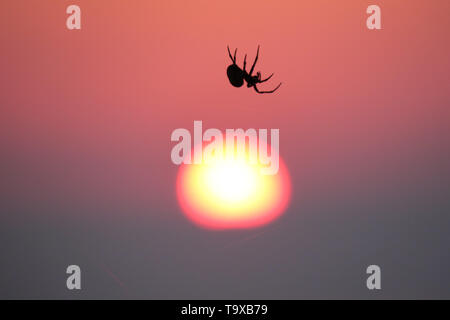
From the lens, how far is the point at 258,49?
881cm

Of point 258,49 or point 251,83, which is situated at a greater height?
point 258,49
